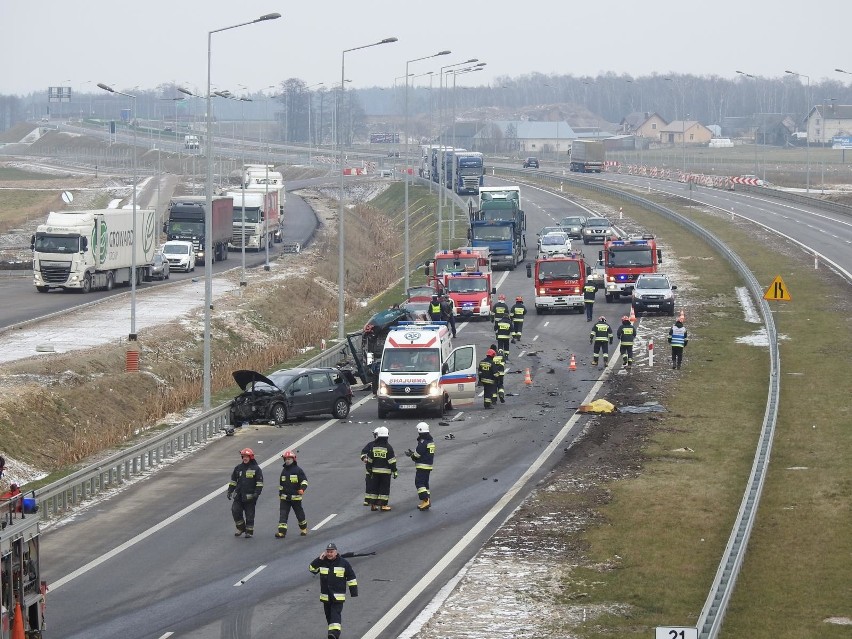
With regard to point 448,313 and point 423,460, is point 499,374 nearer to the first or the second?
point 423,460

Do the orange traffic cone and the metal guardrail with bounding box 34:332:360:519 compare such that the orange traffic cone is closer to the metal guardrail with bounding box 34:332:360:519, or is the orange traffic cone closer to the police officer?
the metal guardrail with bounding box 34:332:360:519

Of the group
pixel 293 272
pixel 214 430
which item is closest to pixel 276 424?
pixel 214 430

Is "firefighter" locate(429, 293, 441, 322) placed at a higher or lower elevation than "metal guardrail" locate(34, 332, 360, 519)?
higher

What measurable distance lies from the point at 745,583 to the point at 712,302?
1436 inches

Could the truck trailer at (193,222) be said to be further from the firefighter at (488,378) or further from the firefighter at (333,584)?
the firefighter at (333,584)

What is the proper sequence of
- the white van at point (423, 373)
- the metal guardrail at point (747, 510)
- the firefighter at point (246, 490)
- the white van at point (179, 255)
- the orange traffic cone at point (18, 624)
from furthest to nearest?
the white van at point (179, 255), the white van at point (423, 373), the firefighter at point (246, 490), the metal guardrail at point (747, 510), the orange traffic cone at point (18, 624)

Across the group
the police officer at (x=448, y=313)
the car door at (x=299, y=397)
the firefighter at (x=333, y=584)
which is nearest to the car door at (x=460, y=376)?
the car door at (x=299, y=397)

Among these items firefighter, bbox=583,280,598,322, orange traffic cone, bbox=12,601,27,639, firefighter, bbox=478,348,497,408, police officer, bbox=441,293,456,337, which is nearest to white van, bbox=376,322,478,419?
firefighter, bbox=478,348,497,408

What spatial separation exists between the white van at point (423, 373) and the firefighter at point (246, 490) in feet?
36.8

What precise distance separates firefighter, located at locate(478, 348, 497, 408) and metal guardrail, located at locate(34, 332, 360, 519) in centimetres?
649

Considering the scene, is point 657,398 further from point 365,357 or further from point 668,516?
point 668,516

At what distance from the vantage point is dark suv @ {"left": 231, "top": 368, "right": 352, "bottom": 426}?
3519 cm

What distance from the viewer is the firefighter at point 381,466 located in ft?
84.2

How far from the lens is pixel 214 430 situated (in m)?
34.4
